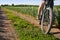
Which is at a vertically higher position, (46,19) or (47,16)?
(47,16)

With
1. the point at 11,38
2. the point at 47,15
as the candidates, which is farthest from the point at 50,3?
the point at 11,38

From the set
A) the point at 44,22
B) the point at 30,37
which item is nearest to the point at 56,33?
the point at 44,22

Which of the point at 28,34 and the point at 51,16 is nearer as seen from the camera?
the point at 51,16

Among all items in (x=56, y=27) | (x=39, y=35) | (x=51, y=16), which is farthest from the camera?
(x=56, y=27)

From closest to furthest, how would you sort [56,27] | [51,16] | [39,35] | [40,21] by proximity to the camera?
1. [51,16]
2. [39,35]
3. [40,21]
4. [56,27]

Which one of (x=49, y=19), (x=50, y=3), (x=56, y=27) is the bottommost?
(x=56, y=27)

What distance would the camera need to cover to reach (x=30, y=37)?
6.77 metres

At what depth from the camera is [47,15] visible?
7.04 metres

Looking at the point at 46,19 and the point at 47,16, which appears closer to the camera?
the point at 47,16

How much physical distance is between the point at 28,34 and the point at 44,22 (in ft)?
2.15

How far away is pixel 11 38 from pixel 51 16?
138 centimetres

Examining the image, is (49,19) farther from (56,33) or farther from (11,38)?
(11,38)

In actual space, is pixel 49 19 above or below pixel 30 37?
above

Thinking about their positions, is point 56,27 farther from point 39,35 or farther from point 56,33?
point 39,35
